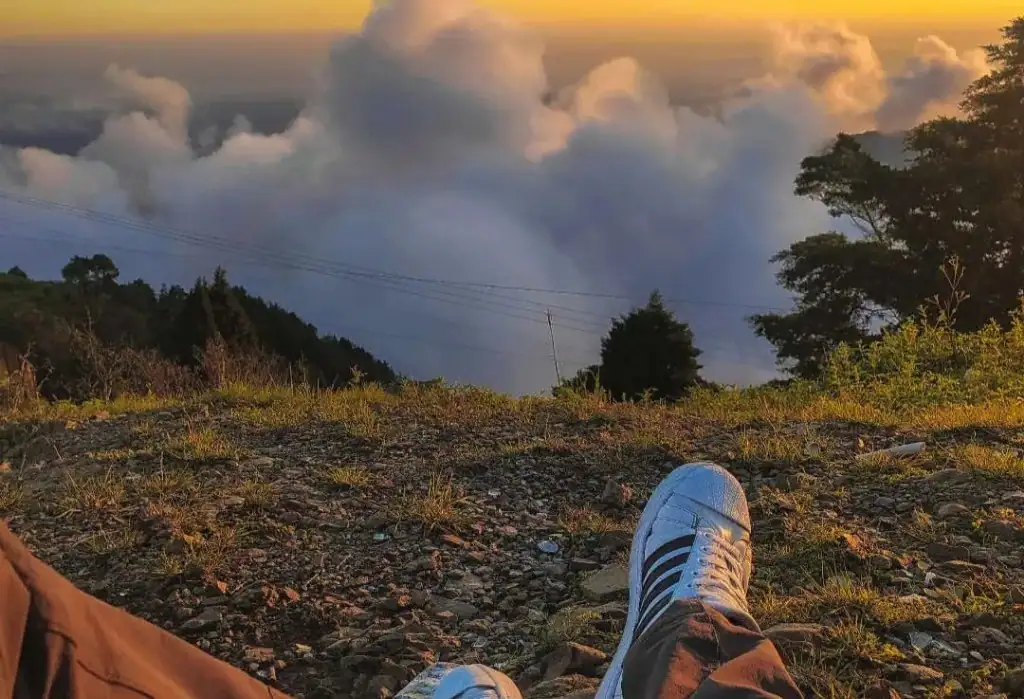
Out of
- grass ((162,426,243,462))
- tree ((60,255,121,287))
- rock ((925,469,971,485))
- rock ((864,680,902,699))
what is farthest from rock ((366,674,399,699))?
tree ((60,255,121,287))

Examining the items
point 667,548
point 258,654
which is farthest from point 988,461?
point 258,654

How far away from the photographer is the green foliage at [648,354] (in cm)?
1260

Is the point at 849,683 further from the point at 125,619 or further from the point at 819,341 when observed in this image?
the point at 819,341

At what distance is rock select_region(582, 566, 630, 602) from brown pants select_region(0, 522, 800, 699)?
0.65 meters

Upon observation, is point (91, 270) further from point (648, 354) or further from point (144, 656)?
point (144, 656)

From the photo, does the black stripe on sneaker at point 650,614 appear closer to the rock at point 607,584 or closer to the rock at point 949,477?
the rock at point 607,584

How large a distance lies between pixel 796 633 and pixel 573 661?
486 millimetres

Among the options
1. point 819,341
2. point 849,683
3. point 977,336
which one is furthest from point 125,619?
point 819,341

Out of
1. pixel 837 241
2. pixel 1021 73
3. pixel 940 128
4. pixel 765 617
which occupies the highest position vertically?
pixel 1021 73

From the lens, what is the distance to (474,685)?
150 cm

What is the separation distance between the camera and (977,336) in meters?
6.07

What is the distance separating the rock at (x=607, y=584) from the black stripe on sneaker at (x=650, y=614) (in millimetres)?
463

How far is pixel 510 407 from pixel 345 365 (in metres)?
16.7

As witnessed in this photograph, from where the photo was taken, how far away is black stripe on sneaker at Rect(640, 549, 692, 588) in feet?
5.85
